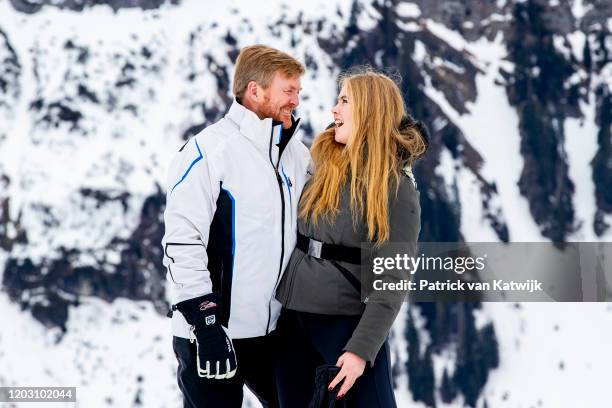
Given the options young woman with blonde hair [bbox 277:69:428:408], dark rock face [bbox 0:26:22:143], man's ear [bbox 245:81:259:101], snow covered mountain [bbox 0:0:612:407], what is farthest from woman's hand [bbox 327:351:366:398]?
dark rock face [bbox 0:26:22:143]

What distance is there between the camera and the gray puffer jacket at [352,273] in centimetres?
208

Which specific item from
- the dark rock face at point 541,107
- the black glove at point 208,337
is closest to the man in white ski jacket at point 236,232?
the black glove at point 208,337

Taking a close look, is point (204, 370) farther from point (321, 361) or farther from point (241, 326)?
point (321, 361)

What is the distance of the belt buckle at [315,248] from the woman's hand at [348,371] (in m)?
0.37

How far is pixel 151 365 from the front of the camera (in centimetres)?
1938

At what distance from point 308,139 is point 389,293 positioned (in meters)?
17.7

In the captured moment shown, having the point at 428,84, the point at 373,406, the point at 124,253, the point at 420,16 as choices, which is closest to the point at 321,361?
the point at 373,406

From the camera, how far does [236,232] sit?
2283 millimetres

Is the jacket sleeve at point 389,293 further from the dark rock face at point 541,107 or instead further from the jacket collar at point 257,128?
the dark rock face at point 541,107

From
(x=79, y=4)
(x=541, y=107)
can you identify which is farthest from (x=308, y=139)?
(x=541, y=107)

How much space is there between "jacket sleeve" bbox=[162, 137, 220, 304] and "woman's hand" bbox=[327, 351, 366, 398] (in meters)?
0.51

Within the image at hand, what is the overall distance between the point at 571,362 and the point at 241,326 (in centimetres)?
2177

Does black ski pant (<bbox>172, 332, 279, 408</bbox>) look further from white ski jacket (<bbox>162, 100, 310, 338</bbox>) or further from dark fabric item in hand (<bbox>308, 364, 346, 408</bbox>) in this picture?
dark fabric item in hand (<bbox>308, 364, 346, 408</bbox>)

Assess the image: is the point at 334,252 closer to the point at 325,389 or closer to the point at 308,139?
the point at 325,389
